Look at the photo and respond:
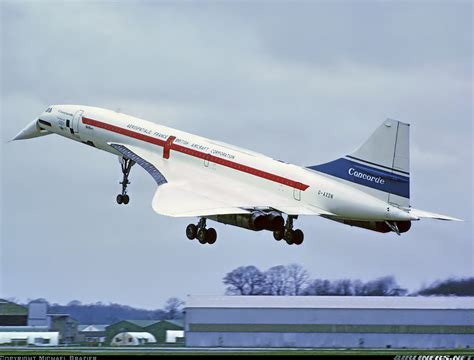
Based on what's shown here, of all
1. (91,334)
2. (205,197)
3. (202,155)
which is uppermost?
(202,155)

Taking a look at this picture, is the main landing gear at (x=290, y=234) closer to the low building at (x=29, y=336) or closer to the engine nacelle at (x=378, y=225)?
the engine nacelle at (x=378, y=225)

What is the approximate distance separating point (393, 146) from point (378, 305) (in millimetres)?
7156

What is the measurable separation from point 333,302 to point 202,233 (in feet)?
15.3

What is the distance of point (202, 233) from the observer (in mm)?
51219

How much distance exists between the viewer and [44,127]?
60.0 m

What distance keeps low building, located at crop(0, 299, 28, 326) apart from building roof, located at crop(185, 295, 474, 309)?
16.5ft

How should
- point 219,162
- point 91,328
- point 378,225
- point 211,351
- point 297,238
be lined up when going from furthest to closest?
point 91,328, point 219,162, point 297,238, point 211,351, point 378,225

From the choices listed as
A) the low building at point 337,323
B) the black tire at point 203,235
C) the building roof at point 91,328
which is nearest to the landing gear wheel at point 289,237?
the black tire at point 203,235

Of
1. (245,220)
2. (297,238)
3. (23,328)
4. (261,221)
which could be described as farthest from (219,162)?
(23,328)

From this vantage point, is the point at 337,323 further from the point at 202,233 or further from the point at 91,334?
the point at 91,334

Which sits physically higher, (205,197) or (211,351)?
(205,197)

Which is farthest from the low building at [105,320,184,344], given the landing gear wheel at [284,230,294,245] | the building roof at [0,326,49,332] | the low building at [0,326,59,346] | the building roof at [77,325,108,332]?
the landing gear wheel at [284,230,294,245]

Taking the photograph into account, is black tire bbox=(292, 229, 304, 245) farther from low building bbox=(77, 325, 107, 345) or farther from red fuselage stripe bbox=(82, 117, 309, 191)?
low building bbox=(77, 325, 107, 345)

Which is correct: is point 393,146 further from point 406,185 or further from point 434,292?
point 434,292
